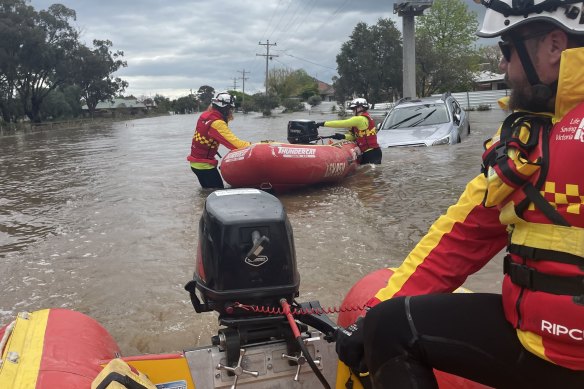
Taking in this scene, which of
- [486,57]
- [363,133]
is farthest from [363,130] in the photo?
[486,57]

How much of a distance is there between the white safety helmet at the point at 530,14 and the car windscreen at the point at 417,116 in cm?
1208

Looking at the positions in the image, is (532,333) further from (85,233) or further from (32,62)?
(32,62)

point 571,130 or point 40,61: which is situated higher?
point 40,61

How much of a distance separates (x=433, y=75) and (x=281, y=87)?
1983 inches

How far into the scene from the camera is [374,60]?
167 feet

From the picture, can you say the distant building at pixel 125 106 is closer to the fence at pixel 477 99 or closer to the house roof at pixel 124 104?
the house roof at pixel 124 104

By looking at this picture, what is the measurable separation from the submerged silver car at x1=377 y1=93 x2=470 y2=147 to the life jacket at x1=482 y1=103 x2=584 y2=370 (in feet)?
35.9

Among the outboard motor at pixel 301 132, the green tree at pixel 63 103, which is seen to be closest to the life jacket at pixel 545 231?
the outboard motor at pixel 301 132

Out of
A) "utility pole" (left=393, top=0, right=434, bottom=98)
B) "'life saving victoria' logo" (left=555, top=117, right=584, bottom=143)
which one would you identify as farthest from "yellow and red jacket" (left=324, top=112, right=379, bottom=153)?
"utility pole" (left=393, top=0, right=434, bottom=98)

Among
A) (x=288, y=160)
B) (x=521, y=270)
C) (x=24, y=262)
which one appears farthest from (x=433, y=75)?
(x=521, y=270)

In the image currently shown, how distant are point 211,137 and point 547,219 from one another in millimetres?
7830

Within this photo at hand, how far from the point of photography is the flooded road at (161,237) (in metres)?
4.55

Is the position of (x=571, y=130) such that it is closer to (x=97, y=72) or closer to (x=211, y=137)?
(x=211, y=137)

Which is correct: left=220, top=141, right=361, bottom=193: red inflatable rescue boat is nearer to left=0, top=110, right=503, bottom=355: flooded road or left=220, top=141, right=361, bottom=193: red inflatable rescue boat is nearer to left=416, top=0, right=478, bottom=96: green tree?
left=0, top=110, right=503, bottom=355: flooded road
